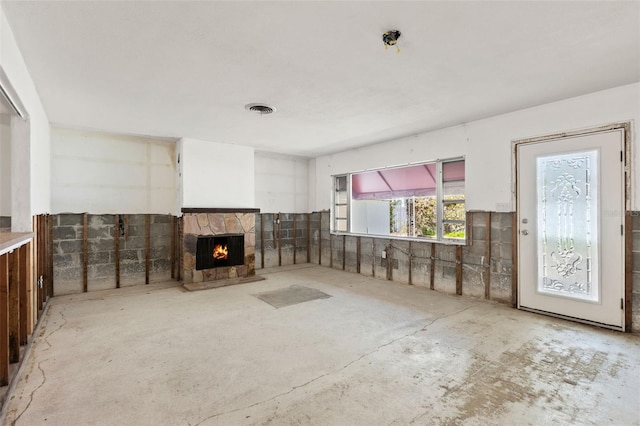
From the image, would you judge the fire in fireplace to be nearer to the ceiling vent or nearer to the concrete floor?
the concrete floor

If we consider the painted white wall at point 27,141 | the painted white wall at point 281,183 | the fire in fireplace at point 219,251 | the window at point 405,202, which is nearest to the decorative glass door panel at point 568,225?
the window at point 405,202

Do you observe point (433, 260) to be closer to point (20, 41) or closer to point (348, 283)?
point (348, 283)

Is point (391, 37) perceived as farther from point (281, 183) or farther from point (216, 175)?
point (281, 183)

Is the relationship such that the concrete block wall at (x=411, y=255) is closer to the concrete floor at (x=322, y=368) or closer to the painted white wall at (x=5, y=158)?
the concrete floor at (x=322, y=368)

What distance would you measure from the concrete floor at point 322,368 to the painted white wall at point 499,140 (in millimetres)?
1630

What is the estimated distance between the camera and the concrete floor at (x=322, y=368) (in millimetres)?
1954

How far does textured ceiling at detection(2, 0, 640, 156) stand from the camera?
2018 mm

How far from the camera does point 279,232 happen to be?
7121 millimetres

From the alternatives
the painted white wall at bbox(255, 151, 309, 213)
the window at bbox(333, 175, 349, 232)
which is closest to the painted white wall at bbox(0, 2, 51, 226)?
the painted white wall at bbox(255, 151, 309, 213)

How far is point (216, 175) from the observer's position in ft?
18.7

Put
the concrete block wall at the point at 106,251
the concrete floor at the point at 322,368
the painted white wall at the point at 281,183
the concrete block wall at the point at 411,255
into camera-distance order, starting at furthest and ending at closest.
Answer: the painted white wall at the point at 281,183, the concrete block wall at the point at 106,251, the concrete block wall at the point at 411,255, the concrete floor at the point at 322,368

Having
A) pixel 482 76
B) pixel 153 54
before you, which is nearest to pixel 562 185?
pixel 482 76

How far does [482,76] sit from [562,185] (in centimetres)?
178

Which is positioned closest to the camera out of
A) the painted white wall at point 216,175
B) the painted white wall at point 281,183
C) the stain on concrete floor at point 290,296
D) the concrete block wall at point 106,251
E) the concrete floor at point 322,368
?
the concrete floor at point 322,368
